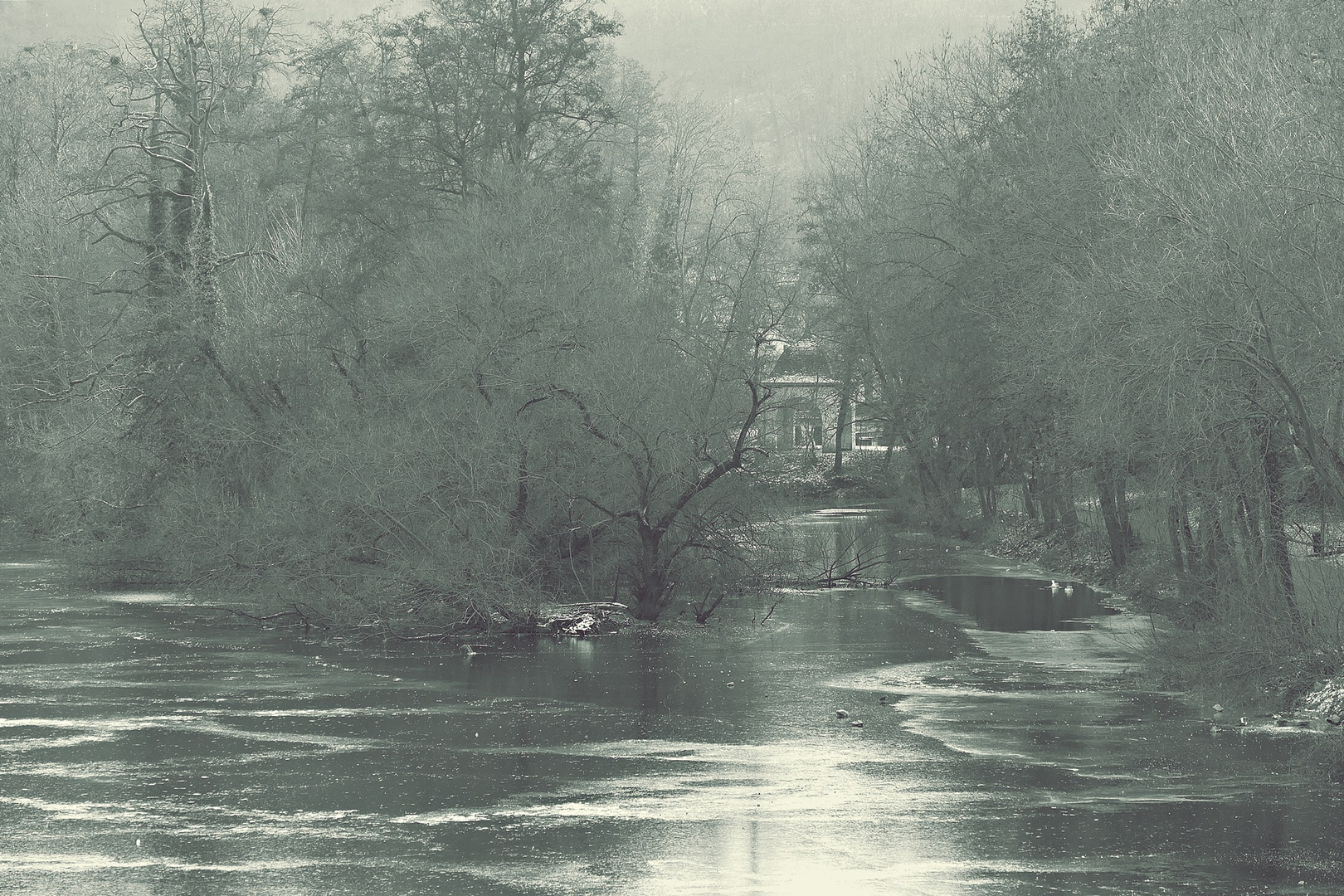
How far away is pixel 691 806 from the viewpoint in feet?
43.6

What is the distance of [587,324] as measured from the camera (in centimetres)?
2695

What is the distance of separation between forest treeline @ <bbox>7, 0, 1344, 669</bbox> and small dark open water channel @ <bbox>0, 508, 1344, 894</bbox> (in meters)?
3.05

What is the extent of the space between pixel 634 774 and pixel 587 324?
1349cm

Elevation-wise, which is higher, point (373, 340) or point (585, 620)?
point (373, 340)

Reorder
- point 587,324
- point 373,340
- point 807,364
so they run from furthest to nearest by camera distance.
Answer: point 807,364 → point 373,340 → point 587,324

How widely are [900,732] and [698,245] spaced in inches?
2145

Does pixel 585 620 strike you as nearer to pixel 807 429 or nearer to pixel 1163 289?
pixel 1163 289

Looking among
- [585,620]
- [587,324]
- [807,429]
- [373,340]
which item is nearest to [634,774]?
[585,620]

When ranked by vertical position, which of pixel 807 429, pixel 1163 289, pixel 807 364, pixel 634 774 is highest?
pixel 807 364

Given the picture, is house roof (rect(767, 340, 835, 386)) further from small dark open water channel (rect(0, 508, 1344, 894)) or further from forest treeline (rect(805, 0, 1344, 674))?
small dark open water channel (rect(0, 508, 1344, 894))

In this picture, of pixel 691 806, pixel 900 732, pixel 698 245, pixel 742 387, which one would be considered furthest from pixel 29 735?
pixel 698 245

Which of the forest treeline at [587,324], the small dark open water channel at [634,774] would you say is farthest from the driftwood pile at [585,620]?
the forest treeline at [587,324]

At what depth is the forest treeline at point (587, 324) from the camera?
59.3 ft

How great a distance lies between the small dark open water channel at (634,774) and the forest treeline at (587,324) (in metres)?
3.05
